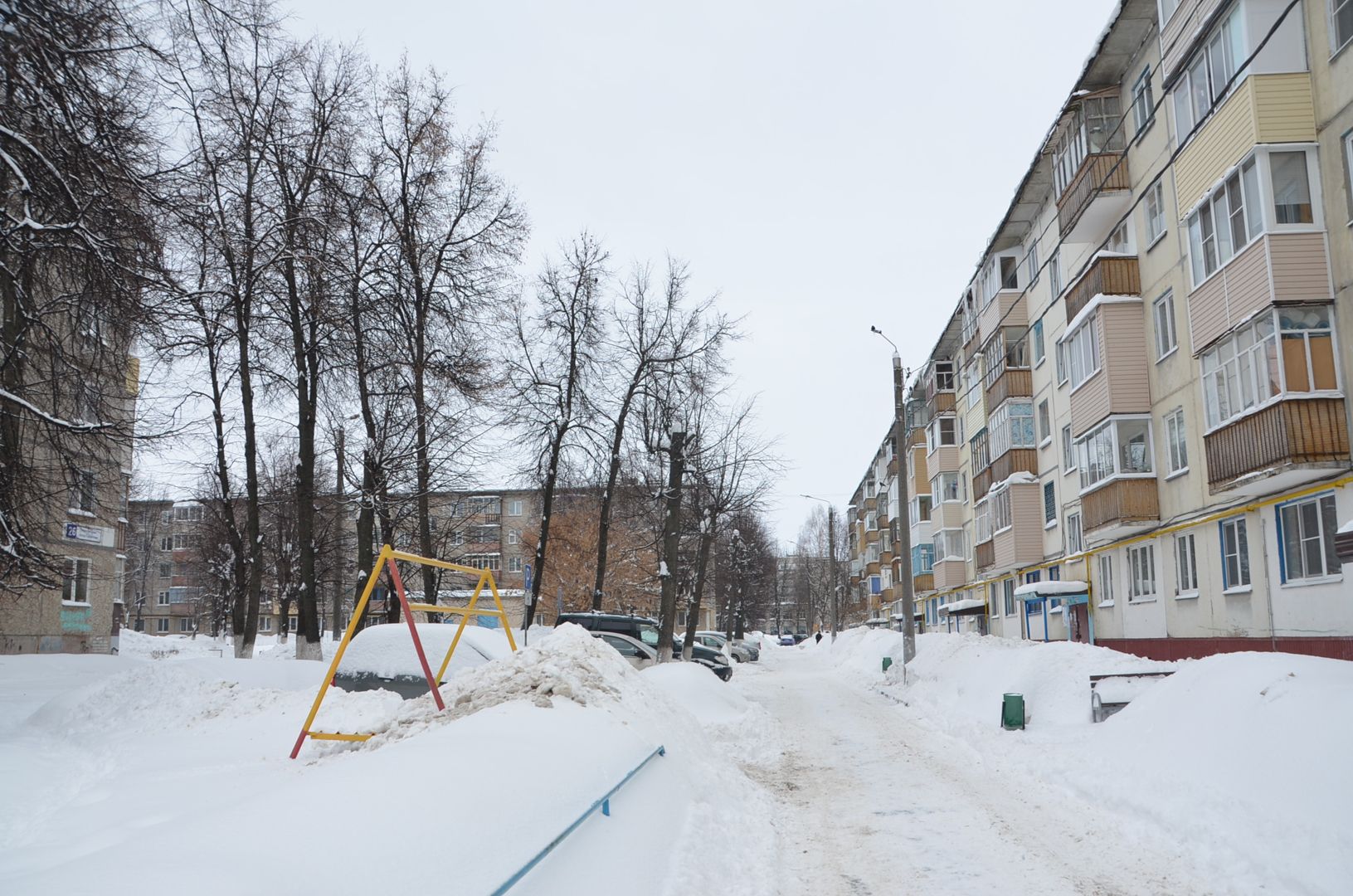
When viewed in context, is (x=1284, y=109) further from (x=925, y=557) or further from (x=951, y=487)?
(x=925, y=557)

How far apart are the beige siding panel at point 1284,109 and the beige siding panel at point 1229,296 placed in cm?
175

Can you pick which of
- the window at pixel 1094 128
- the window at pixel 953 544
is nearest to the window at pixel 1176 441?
the window at pixel 1094 128

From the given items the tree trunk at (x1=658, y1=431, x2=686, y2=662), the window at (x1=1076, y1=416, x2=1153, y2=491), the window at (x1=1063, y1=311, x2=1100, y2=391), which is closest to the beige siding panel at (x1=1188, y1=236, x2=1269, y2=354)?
the window at (x1=1076, y1=416, x2=1153, y2=491)

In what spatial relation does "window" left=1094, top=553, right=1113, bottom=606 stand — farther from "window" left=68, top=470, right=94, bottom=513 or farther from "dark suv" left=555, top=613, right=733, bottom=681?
"window" left=68, top=470, right=94, bottom=513

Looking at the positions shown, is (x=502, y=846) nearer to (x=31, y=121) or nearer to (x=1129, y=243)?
(x=31, y=121)

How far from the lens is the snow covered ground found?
432 centimetres

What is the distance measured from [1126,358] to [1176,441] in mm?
2407

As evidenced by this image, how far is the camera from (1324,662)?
9500mm

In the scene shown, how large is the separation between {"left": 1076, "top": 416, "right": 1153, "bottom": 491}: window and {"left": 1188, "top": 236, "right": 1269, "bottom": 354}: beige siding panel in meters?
4.04

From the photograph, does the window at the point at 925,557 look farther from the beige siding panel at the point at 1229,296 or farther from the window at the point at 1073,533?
the beige siding panel at the point at 1229,296

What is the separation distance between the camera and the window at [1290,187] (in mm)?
16359

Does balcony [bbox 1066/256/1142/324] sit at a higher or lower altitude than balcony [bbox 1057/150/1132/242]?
lower

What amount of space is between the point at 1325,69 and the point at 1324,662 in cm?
1124

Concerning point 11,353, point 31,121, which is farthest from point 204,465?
point 31,121
